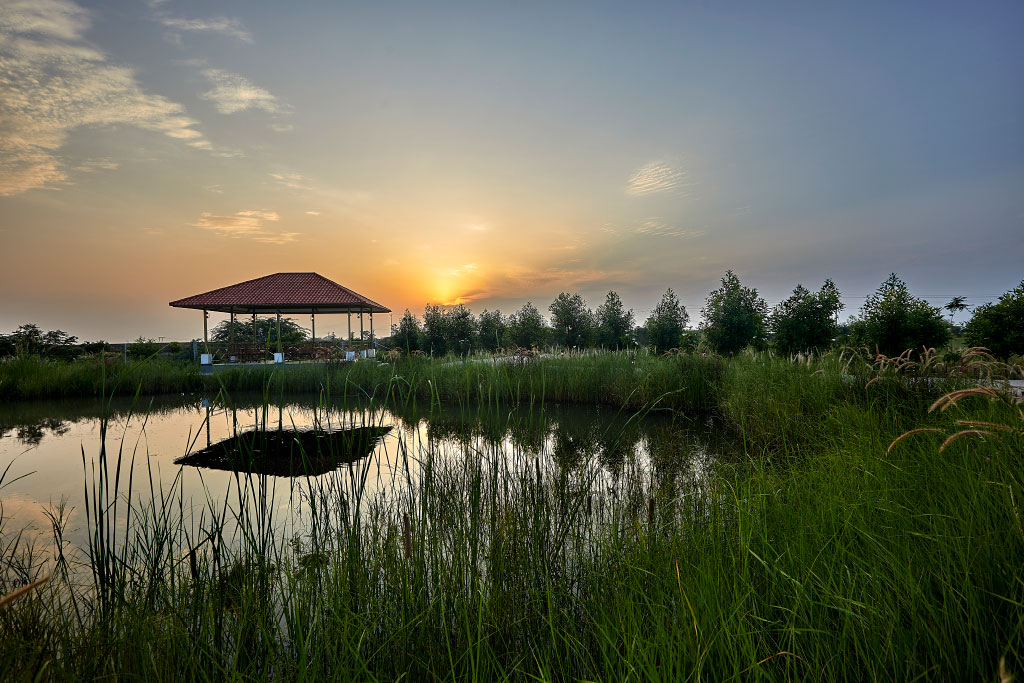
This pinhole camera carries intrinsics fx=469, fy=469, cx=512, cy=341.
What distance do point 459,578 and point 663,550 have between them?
949mm

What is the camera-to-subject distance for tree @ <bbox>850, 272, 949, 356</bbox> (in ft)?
28.5

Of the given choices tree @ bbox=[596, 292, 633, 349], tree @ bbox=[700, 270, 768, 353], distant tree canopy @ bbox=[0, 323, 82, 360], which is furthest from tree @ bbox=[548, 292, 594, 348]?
distant tree canopy @ bbox=[0, 323, 82, 360]

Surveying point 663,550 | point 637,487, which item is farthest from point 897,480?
point 637,487

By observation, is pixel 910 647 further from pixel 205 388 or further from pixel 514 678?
pixel 205 388

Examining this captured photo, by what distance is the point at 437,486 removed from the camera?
10.6ft

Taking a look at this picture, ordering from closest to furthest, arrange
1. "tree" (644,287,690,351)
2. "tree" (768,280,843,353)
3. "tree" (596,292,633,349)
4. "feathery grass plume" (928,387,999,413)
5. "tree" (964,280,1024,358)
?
"feathery grass plume" (928,387,999,413)
"tree" (964,280,1024,358)
"tree" (768,280,843,353)
"tree" (644,287,690,351)
"tree" (596,292,633,349)

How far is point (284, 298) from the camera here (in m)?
20.7

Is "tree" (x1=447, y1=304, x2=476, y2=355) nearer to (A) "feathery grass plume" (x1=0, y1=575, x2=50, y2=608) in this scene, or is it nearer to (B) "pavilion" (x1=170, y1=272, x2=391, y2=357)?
(B) "pavilion" (x1=170, y1=272, x2=391, y2=357)

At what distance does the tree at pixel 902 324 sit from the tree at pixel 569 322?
1779 cm

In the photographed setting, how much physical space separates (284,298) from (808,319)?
19619 mm

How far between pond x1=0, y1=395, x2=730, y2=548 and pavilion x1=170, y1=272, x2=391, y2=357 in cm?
979

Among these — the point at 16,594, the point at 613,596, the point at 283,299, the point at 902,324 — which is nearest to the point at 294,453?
the point at 613,596

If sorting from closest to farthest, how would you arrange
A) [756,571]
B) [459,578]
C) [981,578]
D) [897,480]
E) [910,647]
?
1. [910,647]
2. [981,578]
3. [756,571]
4. [459,578]
5. [897,480]

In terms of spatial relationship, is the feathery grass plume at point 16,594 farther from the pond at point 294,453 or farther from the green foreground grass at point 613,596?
the pond at point 294,453
